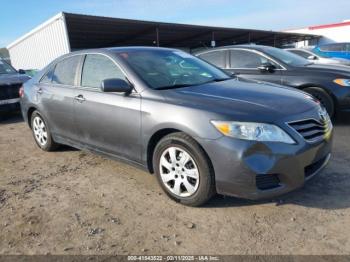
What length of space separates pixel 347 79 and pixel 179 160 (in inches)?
166

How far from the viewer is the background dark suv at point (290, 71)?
5816mm

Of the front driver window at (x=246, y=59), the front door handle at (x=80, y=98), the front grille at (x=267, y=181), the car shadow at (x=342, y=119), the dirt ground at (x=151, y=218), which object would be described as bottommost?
the dirt ground at (x=151, y=218)

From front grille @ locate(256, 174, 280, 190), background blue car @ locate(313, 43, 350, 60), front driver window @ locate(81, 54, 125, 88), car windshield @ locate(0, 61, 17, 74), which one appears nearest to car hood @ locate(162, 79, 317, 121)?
front grille @ locate(256, 174, 280, 190)

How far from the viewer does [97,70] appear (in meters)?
4.07

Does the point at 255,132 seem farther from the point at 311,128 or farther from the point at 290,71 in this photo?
the point at 290,71

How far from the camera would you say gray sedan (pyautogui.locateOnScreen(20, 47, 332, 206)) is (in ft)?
9.16

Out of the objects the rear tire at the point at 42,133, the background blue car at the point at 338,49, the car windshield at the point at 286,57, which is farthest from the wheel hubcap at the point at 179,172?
the background blue car at the point at 338,49

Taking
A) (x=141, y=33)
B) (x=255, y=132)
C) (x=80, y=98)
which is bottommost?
(x=255, y=132)

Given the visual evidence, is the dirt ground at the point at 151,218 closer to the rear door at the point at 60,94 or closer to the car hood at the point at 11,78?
the rear door at the point at 60,94

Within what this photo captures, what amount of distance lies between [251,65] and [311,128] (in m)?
3.85

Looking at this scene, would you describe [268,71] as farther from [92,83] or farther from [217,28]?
[217,28]

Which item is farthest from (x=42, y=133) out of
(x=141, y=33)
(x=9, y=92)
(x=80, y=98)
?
(x=141, y=33)

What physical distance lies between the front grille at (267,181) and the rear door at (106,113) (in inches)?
51.6

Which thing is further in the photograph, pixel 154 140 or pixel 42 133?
pixel 42 133
